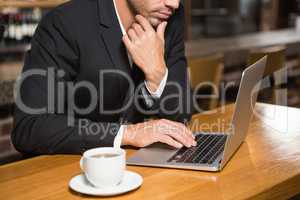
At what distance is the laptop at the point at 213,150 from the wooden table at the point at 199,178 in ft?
0.07

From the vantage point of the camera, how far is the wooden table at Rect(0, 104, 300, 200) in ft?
3.19

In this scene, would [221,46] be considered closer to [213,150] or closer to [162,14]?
[162,14]

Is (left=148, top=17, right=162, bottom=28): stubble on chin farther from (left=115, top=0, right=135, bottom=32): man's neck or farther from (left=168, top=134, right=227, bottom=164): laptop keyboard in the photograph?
(left=168, top=134, right=227, bottom=164): laptop keyboard

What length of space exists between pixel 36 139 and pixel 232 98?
2.47 metres

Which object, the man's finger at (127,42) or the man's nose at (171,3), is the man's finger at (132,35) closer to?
the man's finger at (127,42)

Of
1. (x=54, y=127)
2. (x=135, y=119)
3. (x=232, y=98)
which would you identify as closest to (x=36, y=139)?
(x=54, y=127)

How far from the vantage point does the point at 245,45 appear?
3631 millimetres

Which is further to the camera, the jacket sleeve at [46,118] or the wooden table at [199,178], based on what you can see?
the jacket sleeve at [46,118]

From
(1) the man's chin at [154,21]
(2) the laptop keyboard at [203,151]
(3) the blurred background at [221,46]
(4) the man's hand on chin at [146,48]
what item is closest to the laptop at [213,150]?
(2) the laptop keyboard at [203,151]

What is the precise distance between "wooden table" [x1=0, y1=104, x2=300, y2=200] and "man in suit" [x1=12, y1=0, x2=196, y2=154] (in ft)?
0.24

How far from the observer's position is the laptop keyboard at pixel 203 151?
1.14 m

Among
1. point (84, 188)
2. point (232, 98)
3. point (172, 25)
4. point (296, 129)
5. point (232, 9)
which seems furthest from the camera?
point (232, 9)

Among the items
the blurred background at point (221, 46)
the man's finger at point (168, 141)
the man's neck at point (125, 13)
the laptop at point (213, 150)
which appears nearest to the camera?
the laptop at point (213, 150)

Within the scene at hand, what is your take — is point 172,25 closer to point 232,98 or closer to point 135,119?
point 135,119
